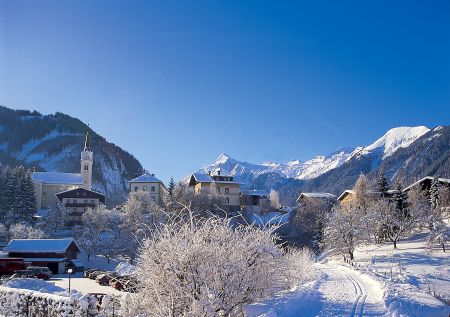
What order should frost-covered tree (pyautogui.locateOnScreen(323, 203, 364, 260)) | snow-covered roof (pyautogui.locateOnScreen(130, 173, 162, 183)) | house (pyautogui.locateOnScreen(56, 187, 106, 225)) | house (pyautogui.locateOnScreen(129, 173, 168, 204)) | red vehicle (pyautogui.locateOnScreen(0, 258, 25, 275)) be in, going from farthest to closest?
snow-covered roof (pyautogui.locateOnScreen(130, 173, 162, 183)) < house (pyautogui.locateOnScreen(129, 173, 168, 204)) < house (pyautogui.locateOnScreen(56, 187, 106, 225)) < frost-covered tree (pyautogui.locateOnScreen(323, 203, 364, 260)) < red vehicle (pyautogui.locateOnScreen(0, 258, 25, 275))

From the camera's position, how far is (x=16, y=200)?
241 ft

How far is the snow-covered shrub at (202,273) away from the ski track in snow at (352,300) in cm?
462

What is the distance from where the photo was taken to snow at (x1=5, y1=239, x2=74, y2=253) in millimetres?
57531

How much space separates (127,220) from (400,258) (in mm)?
38980

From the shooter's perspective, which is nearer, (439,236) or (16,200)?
(439,236)

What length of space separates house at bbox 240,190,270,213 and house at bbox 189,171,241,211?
151 centimetres

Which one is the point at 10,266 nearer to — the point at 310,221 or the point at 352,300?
the point at 352,300

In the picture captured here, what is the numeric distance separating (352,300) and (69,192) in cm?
7348

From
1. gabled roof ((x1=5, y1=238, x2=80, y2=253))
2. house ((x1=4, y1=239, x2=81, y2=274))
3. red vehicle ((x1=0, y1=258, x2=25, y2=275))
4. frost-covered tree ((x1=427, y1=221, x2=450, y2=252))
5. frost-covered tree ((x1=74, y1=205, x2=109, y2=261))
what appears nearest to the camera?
red vehicle ((x1=0, y1=258, x2=25, y2=275))

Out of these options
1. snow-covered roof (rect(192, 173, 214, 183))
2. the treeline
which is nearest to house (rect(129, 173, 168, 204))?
snow-covered roof (rect(192, 173, 214, 183))

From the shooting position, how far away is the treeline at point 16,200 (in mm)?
72412

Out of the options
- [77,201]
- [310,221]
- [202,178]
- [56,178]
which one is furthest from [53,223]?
[310,221]

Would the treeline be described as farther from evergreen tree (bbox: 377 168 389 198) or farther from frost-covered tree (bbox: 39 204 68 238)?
evergreen tree (bbox: 377 168 389 198)

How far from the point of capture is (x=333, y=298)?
20641 millimetres
